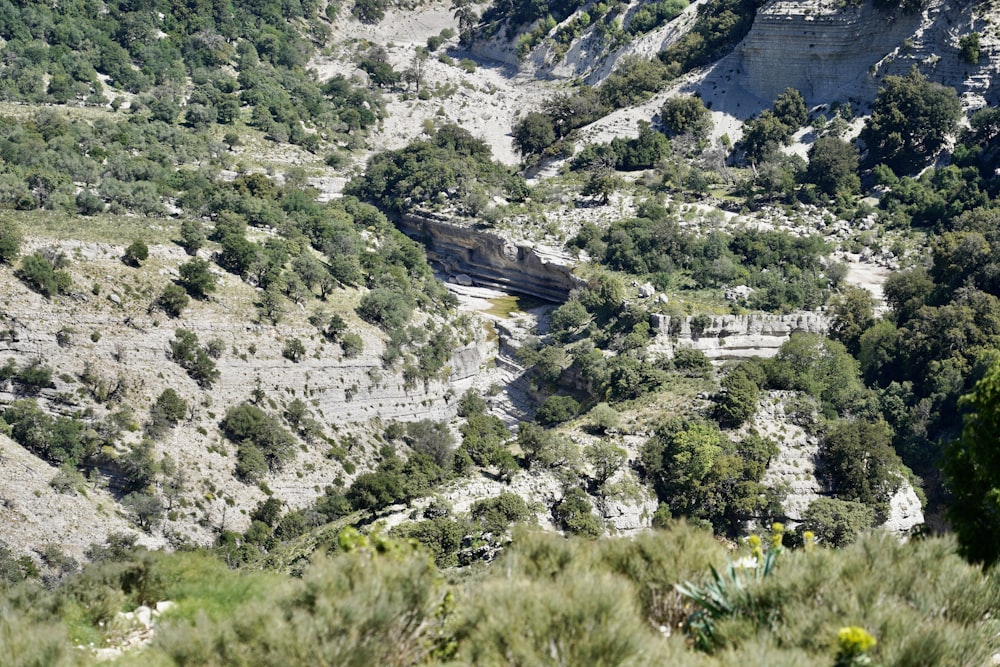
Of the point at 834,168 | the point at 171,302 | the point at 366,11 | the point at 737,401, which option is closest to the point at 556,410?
the point at 737,401

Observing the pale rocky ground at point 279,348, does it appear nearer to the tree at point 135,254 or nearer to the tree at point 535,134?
the tree at point 135,254

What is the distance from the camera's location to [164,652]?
1327cm

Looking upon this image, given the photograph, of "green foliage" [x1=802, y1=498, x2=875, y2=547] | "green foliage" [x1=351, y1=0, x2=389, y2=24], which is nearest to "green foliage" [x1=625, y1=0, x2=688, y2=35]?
"green foliage" [x1=351, y1=0, x2=389, y2=24]

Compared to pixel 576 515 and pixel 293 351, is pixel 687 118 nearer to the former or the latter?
pixel 293 351

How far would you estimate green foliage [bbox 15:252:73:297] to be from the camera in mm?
47125

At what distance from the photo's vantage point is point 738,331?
55938mm

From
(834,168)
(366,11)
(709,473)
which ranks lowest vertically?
(709,473)

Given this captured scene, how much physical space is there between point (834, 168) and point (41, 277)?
5467 centimetres

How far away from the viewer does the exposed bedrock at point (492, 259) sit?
228ft

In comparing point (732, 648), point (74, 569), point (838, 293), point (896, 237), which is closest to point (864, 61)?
point (896, 237)

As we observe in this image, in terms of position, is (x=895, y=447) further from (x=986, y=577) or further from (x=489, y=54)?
(x=489, y=54)

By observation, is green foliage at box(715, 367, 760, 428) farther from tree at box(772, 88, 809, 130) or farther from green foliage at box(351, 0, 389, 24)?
green foliage at box(351, 0, 389, 24)

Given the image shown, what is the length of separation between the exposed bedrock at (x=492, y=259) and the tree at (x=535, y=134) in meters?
Answer: 15.9

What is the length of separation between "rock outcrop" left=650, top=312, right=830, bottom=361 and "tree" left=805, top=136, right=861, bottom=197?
60.5 feet
